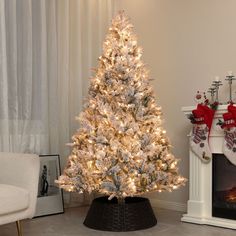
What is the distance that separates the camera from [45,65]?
13.1 feet

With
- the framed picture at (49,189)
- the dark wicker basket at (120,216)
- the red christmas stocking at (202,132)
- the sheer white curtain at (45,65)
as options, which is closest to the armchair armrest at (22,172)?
the dark wicker basket at (120,216)

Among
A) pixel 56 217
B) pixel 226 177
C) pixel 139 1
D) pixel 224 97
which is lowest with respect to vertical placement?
pixel 56 217

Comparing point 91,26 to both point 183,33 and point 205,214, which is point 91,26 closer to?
point 183,33

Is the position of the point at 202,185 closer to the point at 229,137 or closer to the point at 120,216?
the point at 229,137

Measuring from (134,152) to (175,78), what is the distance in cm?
120

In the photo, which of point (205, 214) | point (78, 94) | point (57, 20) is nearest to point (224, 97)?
point (205, 214)

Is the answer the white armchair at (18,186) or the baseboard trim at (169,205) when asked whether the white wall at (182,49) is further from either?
the white armchair at (18,186)

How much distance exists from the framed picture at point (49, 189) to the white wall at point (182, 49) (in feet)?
3.51

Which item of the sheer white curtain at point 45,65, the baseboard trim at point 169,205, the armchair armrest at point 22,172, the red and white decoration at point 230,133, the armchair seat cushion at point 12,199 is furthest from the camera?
the baseboard trim at point 169,205

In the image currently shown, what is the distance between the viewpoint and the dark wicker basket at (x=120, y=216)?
3.18 meters

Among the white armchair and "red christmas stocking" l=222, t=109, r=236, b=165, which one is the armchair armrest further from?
"red christmas stocking" l=222, t=109, r=236, b=165

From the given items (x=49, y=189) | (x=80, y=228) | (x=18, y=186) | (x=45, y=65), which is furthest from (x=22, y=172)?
(x=45, y=65)

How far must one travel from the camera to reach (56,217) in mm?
3717

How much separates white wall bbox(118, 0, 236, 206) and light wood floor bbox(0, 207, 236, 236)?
2.14 ft
